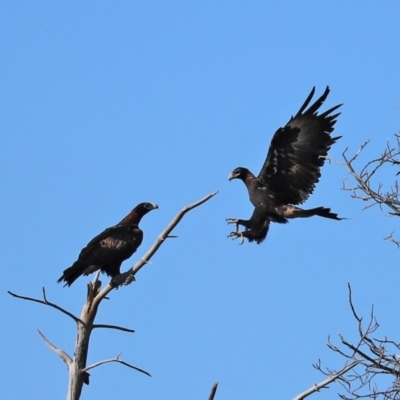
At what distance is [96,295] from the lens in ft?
23.1

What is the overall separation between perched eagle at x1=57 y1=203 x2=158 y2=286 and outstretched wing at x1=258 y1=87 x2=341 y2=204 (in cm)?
152

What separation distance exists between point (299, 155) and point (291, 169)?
0.53ft

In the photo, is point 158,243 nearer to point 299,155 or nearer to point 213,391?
point 213,391

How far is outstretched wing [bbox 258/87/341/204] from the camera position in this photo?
32.0 feet

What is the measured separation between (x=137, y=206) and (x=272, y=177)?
139 cm

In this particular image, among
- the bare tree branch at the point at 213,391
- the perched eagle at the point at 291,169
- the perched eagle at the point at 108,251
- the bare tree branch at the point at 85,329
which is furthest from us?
the perched eagle at the point at 291,169

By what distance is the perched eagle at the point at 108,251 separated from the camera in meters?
8.63

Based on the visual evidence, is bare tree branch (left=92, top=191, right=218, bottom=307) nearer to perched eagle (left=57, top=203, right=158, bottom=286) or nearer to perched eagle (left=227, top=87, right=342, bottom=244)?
perched eagle (left=57, top=203, right=158, bottom=286)

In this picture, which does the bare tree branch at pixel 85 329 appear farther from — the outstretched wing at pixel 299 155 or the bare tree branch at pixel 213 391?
the outstretched wing at pixel 299 155

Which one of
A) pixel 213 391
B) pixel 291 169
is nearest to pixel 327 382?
pixel 213 391

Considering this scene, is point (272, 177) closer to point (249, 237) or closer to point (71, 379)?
point (249, 237)

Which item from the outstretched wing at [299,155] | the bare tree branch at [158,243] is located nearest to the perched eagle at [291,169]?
the outstretched wing at [299,155]

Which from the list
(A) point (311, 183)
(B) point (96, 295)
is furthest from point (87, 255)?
(A) point (311, 183)

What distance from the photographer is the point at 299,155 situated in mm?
9773
